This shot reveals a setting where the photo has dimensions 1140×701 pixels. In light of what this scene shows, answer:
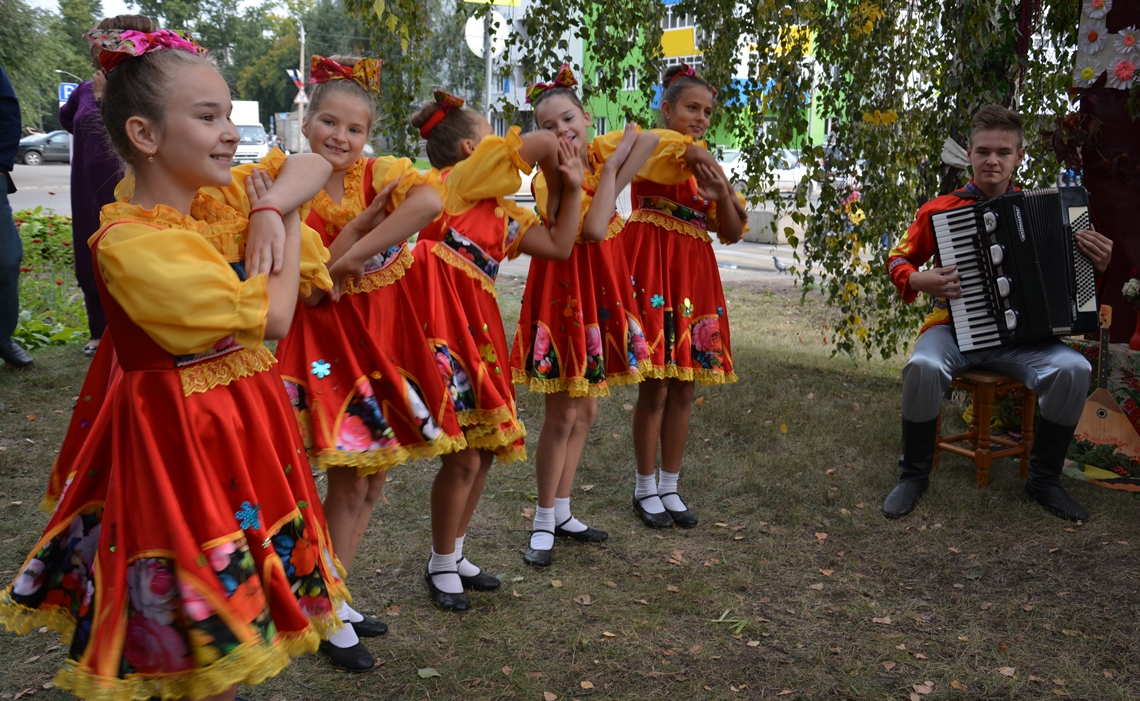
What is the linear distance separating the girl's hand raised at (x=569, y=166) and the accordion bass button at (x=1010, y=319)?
2106 millimetres

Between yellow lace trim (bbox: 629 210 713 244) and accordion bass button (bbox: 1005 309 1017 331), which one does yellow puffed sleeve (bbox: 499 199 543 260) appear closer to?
yellow lace trim (bbox: 629 210 713 244)

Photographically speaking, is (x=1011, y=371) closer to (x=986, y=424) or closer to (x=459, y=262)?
(x=986, y=424)

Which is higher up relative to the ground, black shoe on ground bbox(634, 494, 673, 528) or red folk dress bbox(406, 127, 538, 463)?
red folk dress bbox(406, 127, 538, 463)

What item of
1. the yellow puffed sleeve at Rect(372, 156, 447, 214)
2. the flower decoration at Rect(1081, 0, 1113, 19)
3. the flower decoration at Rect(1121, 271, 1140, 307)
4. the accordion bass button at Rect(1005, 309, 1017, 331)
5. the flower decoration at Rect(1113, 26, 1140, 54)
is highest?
the flower decoration at Rect(1081, 0, 1113, 19)

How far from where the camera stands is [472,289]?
111 inches

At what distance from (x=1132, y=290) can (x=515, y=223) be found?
299 cm

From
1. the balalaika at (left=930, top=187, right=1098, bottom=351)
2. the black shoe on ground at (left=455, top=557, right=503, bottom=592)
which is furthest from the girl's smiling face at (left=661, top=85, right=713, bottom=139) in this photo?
the black shoe on ground at (left=455, top=557, right=503, bottom=592)

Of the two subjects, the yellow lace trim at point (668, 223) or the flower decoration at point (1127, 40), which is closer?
the yellow lace trim at point (668, 223)

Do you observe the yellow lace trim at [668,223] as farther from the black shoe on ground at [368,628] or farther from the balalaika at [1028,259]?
the black shoe on ground at [368,628]

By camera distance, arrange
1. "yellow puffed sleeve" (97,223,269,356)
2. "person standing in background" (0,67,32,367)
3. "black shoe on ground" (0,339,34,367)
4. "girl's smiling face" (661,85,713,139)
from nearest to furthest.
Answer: "yellow puffed sleeve" (97,223,269,356), "girl's smiling face" (661,85,713,139), "person standing in background" (0,67,32,367), "black shoe on ground" (0,339,34,367)

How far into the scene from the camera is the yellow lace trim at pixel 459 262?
276cm

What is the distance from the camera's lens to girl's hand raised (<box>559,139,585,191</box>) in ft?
9.60

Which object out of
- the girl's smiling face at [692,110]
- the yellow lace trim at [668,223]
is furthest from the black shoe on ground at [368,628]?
the girl's smiling face at [692,110]

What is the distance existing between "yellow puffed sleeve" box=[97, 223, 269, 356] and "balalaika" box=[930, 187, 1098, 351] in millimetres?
3240
